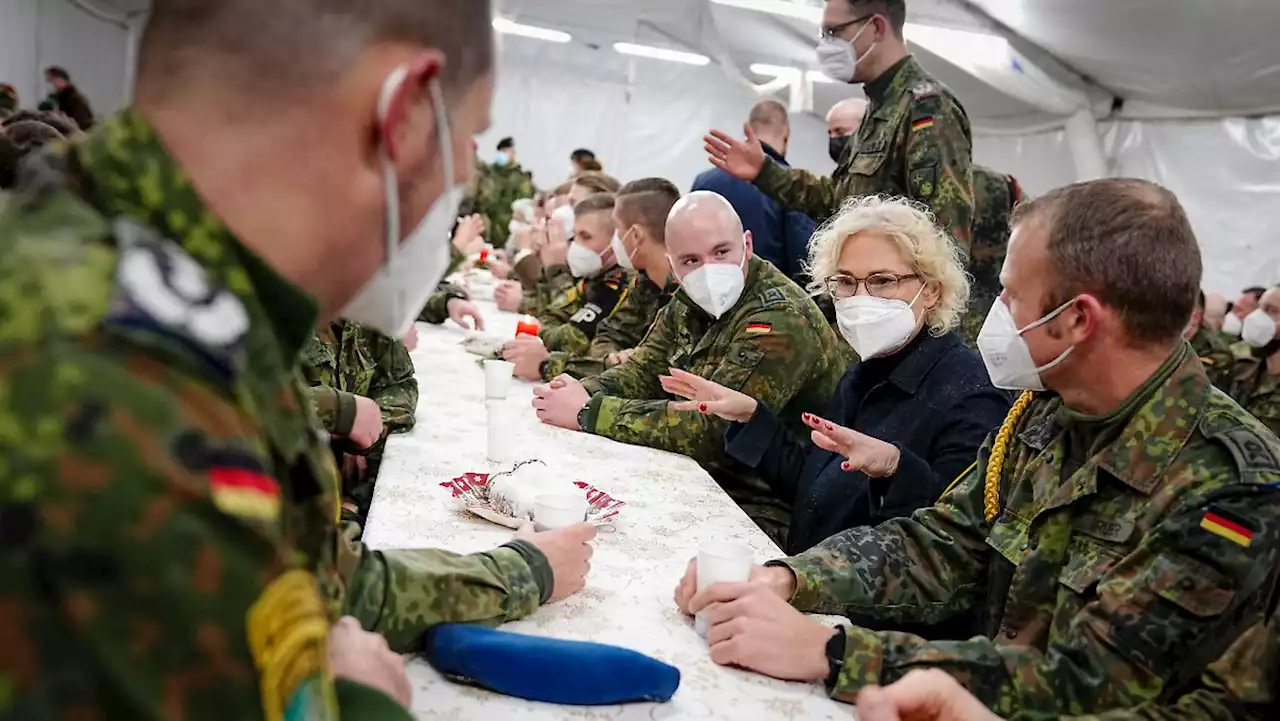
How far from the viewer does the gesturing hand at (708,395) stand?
2514 mm

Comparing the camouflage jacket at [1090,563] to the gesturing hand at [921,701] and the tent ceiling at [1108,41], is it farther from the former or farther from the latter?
the tent ceiling at [1108,41]

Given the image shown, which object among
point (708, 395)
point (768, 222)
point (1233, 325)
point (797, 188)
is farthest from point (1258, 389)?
point (708, 395)

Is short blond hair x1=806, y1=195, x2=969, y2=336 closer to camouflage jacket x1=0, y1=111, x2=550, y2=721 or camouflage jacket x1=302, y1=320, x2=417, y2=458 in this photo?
camouflage jacket x1=302, y1=320, x2=417, y2=458

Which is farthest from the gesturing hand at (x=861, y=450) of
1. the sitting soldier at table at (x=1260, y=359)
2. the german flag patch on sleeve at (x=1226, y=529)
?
the sitting soldier at table at (x=1260, y=359)

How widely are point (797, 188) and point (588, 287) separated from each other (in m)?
1.37

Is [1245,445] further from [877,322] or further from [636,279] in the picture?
[636,279]

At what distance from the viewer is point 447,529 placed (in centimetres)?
173

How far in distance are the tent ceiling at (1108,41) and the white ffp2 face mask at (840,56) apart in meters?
2.01

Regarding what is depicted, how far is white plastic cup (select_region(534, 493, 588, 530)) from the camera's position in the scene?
1.66 meters

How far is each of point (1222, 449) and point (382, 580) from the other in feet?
3.80

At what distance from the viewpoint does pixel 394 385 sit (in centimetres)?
271

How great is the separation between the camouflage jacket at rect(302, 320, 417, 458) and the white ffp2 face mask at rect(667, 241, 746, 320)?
87 centimetres

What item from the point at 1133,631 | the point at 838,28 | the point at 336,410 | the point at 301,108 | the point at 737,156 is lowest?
the point at 336,410

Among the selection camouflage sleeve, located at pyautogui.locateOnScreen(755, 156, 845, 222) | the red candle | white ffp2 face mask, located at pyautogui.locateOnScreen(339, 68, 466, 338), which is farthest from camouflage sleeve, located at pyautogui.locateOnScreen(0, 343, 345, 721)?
camouflage sleeve, located at pyautogui.locateOnScreen(755, 156, 845, 222)
